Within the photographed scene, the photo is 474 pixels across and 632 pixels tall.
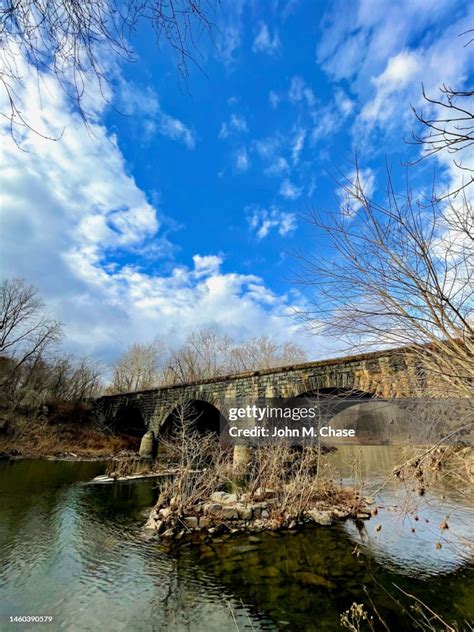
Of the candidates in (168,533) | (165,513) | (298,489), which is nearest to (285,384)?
(298,489)

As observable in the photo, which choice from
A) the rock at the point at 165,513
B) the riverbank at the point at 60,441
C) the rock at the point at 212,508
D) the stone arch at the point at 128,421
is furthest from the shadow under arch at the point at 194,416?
the rock at the point at 165,513

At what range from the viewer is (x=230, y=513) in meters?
7.06

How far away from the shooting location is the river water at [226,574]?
12.4 ft

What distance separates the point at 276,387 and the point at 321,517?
16.2ft

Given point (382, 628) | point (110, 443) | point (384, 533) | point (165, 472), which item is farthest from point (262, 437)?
point (110, 443)

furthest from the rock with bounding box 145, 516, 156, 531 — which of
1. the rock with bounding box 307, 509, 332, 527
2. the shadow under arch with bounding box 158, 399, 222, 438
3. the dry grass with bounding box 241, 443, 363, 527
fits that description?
the shadow under arch with bounding box 158, 399, 222, 438

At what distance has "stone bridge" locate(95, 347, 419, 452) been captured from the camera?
3.35 metres

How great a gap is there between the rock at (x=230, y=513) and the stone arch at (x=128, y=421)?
610 inches

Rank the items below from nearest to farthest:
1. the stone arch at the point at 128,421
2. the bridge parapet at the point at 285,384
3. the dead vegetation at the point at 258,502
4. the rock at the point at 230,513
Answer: the bridge parapet at the point at 285,384, the dead vegetation at the point at 258,502, the rock at the point at 230,513, the stone arch at the point at 128,421

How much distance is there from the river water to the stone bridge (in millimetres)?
1180

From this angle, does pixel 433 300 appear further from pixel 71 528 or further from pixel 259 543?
pixel 71 528

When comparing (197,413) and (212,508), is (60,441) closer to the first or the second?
(197,413)

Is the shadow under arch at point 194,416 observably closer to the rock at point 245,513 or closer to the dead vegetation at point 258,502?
the dead vegetation at point 258,502

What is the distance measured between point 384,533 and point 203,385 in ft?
32.2
